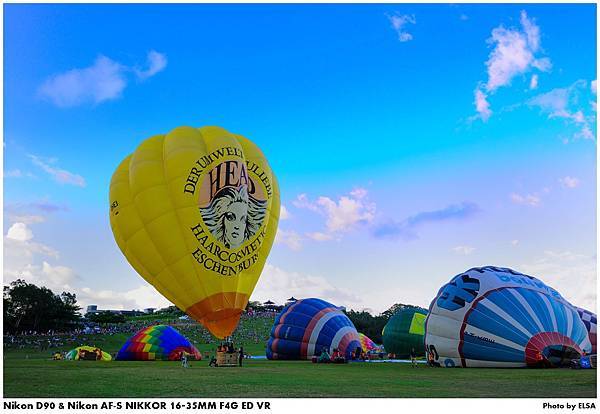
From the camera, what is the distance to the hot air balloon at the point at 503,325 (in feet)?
41.3

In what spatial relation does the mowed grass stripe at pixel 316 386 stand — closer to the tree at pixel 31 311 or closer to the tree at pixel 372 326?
the tree at pixel 372 326

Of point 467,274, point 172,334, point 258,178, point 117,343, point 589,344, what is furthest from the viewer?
point 117,343

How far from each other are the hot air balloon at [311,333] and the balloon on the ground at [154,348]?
3.31 metres

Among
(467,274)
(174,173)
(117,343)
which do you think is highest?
(174,173)

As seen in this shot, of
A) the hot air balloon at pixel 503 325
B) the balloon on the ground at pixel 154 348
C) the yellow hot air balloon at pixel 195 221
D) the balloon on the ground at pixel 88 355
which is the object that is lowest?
the balloon on the ground at pixel 88 355

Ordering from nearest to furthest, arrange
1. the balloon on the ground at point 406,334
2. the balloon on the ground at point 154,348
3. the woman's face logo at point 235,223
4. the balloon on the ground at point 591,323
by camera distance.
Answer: the balloon on the ground at point 591,323 < the woman's face logo at point 235,223 < the balloon on the ground at point 154,348 < the balloon on the ground at point 406,334

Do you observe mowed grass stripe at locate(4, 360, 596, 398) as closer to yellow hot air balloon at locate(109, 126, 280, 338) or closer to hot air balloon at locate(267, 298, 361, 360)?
yellow hot air balloon at locate(109, 126, 280, 338)

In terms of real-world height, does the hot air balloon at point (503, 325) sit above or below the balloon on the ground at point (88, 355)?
above

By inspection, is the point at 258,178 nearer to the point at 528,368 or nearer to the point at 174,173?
the point at 174,173

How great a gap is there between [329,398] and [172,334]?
15208mm

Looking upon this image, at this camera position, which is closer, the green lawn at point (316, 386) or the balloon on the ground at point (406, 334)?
the green lawn at point (316, 386)

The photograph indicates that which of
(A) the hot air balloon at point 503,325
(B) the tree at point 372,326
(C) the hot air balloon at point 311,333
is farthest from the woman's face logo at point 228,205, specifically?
(B) the tree at point 372,326
